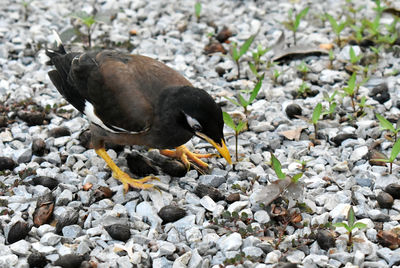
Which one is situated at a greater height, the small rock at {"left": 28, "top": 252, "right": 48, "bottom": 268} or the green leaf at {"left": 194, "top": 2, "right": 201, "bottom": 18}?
the green leaf at {"left": 194, "top": 2, "right": 201, "bottom": 18}

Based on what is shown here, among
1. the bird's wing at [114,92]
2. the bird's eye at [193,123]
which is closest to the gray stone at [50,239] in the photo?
the bird's wing at [114,92]

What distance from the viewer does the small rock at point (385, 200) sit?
4.00 meters

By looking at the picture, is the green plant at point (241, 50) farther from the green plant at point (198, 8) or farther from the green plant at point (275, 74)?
the green plant at point (198, 8)

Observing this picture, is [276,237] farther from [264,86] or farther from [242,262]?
[264,86]

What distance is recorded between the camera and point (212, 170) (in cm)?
463

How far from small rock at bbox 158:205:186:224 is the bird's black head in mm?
523

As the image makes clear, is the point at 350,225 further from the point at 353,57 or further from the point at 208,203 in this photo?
the point at 353,57

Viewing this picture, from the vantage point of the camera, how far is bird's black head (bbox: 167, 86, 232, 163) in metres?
4.04

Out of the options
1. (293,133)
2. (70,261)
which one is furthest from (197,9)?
(70,261)

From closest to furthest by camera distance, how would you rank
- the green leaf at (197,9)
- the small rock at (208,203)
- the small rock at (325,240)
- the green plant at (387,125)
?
1. the small rock at (325,240)
2. the small rock at (208,203)
3. the green plant at (387,125)
4. the green leaf at (197,9)

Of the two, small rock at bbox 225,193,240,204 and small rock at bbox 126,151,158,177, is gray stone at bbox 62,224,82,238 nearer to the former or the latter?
small rock at bbox 126,151,158,177

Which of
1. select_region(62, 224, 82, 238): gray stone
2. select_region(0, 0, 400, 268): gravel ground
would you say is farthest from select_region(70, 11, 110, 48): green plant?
select_region(62, 224, 82, 238): gray stone

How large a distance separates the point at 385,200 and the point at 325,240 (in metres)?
0.63

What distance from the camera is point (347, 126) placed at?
5.11m
